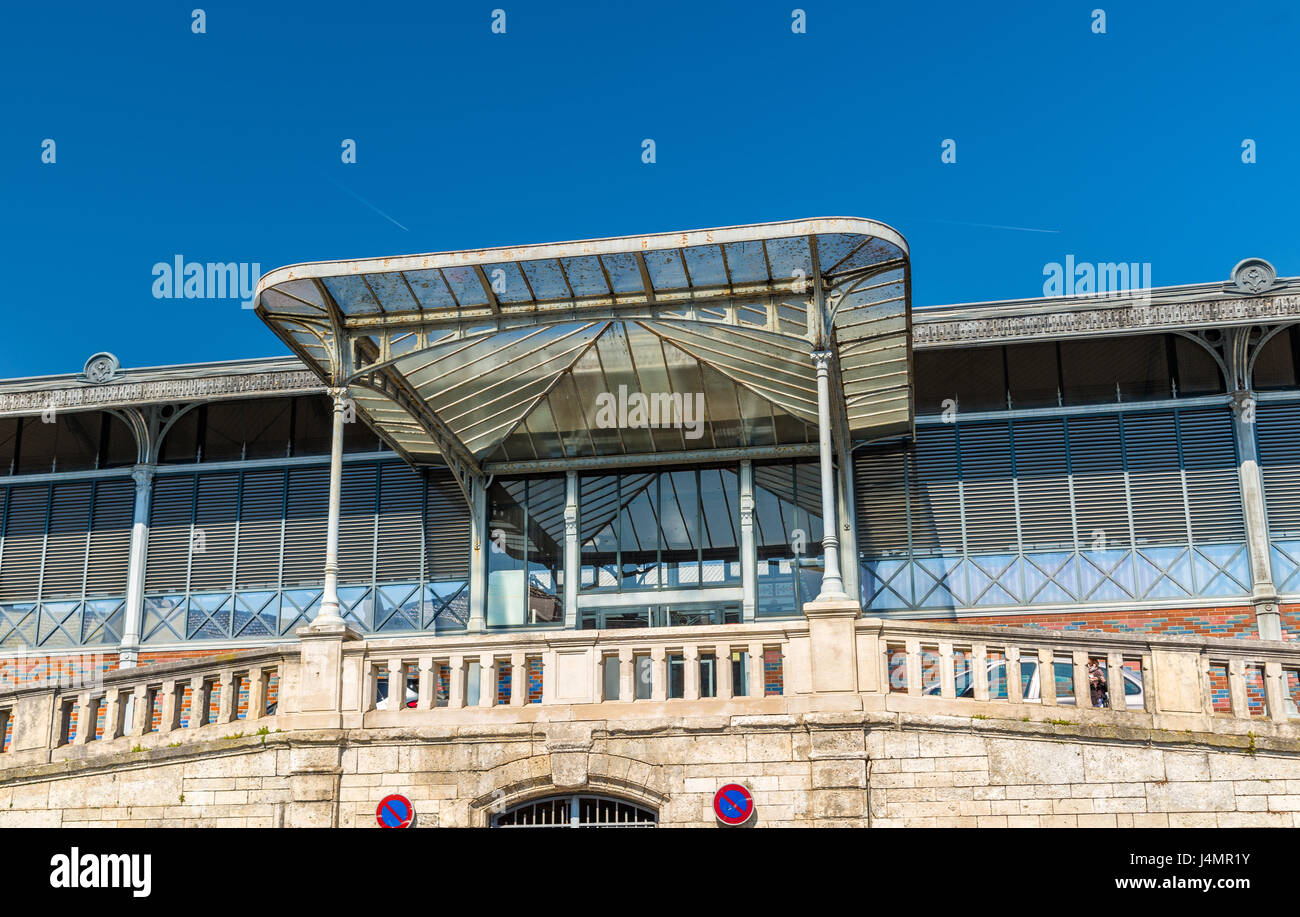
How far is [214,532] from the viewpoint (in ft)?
63.4

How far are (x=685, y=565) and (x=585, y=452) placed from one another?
2.05m

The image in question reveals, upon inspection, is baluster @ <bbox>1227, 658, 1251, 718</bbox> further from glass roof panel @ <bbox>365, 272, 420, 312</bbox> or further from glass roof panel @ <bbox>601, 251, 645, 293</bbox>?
glass roof panel @ <bbox>365, 272, 420, 312</bbox>

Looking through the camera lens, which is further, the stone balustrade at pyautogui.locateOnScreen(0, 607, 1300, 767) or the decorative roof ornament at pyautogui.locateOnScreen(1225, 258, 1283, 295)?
the decorative roof ornament at pyautogui.locateOnScreen(1225, 258, 1283, 295)

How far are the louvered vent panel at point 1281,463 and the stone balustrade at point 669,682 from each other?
6412mm

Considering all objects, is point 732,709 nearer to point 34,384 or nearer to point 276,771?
point 276,771

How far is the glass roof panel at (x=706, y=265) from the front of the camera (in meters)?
12.6

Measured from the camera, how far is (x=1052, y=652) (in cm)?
1075

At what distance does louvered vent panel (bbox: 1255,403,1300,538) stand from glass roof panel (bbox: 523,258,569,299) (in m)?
9.79

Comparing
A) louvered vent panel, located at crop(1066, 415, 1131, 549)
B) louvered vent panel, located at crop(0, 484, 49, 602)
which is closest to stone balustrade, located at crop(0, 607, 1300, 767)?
louvered vent panel, located at crop(1066, 415, 1131, 549)

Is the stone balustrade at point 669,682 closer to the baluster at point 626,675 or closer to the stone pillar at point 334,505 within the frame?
the baluster at point 626,675

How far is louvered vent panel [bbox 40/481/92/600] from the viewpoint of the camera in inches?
769

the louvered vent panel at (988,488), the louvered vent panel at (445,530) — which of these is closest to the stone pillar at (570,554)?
the louvered vent panel at (445,530)

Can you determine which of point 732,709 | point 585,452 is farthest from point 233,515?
point 732,709

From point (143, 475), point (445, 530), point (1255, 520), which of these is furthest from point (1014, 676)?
point (143, 475)
